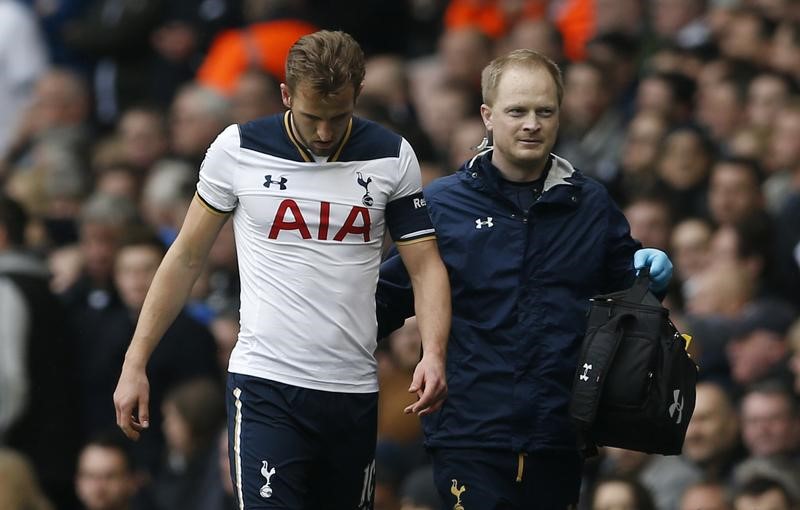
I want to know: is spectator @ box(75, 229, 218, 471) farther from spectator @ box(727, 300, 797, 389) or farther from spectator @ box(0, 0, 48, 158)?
spectator @ box(0, 0, 48, 158)

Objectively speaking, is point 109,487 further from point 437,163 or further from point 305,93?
point 305,93

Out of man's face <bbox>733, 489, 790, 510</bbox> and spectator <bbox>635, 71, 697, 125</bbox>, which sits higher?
spectator <bbox>635, 71, 697, 125</bbox>

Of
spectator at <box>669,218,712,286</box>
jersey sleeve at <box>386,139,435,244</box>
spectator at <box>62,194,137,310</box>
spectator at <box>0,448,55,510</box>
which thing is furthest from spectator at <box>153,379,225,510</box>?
jersey sleeve at <box>386,139,435,244</box>

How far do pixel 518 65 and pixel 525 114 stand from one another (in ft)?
0.70

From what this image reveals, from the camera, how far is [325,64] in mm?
6633

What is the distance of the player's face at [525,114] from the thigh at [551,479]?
3.73 feet

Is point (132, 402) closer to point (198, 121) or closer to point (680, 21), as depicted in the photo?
point (198, 121)

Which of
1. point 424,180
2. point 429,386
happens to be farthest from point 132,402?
point 424,180

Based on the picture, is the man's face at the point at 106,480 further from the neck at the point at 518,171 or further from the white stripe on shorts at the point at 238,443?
the neck at the point at 518,171

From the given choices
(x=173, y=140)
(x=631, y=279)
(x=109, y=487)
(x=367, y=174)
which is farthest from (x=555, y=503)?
(x=173, y=140)

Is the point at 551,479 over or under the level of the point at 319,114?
under

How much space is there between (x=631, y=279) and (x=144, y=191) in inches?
302

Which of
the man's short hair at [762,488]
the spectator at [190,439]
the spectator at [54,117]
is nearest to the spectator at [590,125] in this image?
the spectator at [190,439]

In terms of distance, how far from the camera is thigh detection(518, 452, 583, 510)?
282 inches
